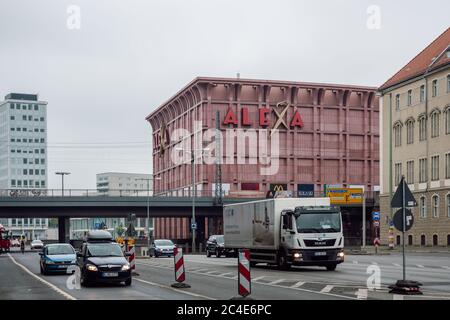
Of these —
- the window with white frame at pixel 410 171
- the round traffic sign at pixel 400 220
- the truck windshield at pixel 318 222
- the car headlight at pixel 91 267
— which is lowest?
the car headlight at pixel 91 267

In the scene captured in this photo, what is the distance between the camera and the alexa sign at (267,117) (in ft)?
357

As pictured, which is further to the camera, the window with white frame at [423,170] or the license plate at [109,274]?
the window with white frame at [423,170]

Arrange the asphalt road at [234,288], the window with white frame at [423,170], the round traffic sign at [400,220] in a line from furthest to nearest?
1. the window with white frame at [423,170]
2. the round traffic sign at [400,220]
3. the asphalt road at [234,288]

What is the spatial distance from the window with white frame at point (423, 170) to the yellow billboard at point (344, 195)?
18.1 meters

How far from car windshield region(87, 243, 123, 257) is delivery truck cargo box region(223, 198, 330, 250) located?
873 cm

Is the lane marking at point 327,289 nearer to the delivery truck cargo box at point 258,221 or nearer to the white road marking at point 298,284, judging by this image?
the white road marking at point 298,284

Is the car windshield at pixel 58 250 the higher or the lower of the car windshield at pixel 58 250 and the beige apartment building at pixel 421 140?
the lower

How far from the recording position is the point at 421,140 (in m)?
74.9

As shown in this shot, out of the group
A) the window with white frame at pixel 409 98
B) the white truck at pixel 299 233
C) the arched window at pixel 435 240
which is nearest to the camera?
the white truck at pixel 299 233

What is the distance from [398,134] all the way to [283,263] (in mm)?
48704

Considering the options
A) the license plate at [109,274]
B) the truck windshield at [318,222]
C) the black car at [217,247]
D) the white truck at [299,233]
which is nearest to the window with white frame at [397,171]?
the black car at [217,247]
